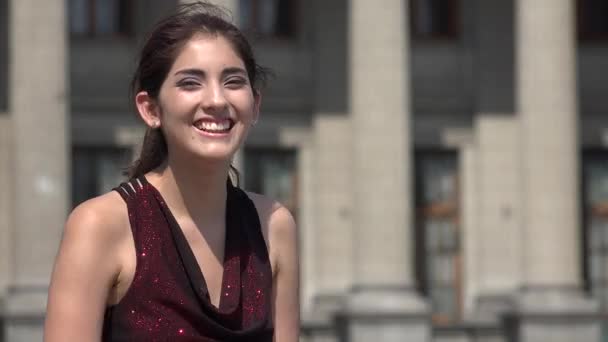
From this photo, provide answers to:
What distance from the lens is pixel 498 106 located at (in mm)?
40719

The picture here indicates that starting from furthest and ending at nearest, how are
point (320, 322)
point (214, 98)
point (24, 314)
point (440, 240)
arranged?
point (440, 240)
point (320, 322)
point (24, 314)
point (214, 98)

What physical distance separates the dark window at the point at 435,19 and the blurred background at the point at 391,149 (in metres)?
0.04

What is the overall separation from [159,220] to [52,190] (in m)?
31.5

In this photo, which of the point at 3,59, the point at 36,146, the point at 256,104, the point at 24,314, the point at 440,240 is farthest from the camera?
the point at 440,240

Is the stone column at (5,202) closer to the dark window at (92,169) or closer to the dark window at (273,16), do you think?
the dark window at (92,169)

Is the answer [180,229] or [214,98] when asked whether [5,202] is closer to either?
[180,229]

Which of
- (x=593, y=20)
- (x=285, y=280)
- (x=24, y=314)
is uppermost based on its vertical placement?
(x=593, y=20)

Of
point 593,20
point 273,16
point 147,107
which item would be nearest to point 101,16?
point 273,16

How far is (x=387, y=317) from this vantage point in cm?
3694

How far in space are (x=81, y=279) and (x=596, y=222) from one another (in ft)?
128

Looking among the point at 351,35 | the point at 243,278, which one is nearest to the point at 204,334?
the point at 243,278

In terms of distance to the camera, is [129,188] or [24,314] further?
[24,314]

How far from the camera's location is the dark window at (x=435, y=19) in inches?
1618

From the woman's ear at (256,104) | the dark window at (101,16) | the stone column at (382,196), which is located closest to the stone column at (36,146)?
the dark window at (101,16)
